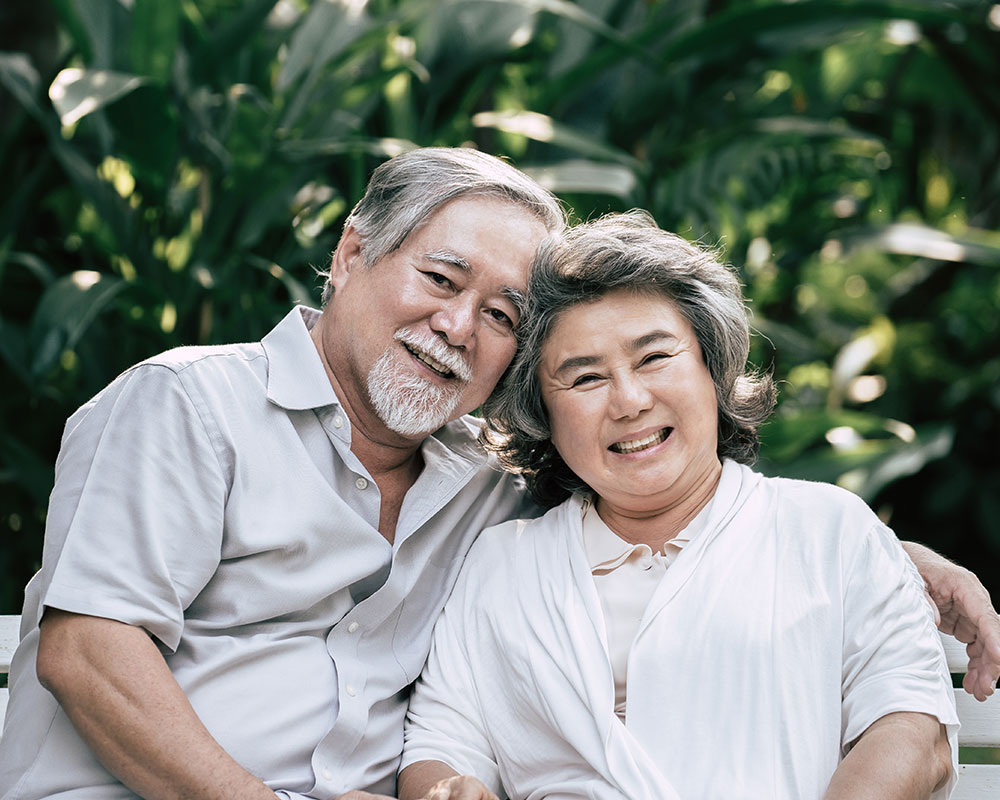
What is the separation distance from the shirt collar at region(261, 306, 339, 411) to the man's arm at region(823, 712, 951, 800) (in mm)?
958

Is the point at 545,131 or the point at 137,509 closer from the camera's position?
the point at 137,509

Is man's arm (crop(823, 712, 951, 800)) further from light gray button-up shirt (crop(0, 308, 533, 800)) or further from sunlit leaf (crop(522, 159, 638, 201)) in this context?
sunlit leaf (crop(522, 159, 638, 201))

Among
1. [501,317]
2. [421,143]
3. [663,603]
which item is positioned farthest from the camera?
[421,143]

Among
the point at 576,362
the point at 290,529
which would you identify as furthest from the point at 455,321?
the point at 290,529

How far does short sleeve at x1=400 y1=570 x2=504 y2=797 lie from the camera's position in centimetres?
180

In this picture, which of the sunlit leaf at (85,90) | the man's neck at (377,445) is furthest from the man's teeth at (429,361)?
the sunlit leaf at (85,90)

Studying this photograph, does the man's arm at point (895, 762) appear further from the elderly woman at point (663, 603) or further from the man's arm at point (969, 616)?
the man's arm at point (969, 616)

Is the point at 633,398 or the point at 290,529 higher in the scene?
the point at 633,398

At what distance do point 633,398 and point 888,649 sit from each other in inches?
20.7

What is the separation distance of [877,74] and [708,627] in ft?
11.9

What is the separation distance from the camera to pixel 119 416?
5.52 feet

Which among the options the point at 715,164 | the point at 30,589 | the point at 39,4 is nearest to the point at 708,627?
the point at 30,589

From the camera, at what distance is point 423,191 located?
6.33 feet

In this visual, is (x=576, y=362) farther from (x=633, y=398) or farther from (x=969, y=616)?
(x=969, y=616)
